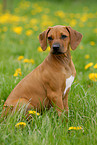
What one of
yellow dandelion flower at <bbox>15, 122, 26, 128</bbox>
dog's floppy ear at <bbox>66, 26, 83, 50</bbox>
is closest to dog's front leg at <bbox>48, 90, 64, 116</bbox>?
yellow dandelion flower at <bbox>15, 122, 26, 128</bbox>

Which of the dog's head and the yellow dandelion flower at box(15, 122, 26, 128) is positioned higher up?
the dog's head

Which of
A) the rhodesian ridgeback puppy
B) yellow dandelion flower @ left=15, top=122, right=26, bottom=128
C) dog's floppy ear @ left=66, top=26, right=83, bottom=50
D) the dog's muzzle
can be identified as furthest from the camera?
dog's floppy ear @ left=66, top=26, right=83, bottom=50

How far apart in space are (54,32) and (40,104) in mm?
969

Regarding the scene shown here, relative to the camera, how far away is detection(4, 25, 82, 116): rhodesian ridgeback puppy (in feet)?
9.04

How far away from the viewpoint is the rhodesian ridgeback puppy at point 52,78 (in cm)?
276

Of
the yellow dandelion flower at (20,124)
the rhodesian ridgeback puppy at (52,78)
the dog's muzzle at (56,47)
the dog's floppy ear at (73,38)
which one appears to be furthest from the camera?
the dog's floppy ear at (73,38)

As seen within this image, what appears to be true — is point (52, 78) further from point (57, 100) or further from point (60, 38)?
point (60, 38)

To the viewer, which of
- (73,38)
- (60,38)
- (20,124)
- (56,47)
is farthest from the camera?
(73,38)

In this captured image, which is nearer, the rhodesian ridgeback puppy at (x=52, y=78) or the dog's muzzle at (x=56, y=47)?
the dog's muzzle at (x=56, y=47)

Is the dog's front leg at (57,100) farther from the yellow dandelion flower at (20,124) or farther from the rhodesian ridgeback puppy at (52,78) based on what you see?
the yellow dandelion flower at (20,124)

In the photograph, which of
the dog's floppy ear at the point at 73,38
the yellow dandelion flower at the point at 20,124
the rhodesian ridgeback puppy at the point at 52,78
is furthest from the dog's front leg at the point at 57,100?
the dog's floppy ear at the point at 73,38

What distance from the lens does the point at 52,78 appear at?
2.77 m

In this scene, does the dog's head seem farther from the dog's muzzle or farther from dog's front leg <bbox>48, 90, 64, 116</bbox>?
dog's front leg <bbox>48, 90, 64, 116</bbox>

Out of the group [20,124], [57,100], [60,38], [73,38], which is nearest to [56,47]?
[60,38]
